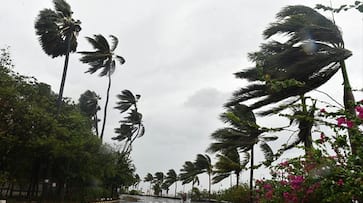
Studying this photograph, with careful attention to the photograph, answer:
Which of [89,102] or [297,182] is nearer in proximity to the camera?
[297,182]

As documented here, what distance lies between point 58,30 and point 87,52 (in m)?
5.81

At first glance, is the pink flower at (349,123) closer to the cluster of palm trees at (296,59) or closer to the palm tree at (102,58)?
the cluster of palm trees at (296,59)

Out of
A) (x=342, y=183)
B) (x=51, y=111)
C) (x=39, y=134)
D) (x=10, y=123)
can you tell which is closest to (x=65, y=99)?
(x=51, y=111)

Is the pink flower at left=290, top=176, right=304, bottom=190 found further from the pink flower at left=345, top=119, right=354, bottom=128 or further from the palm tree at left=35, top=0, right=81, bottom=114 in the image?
the palm tree at left=35, top=0, right=81, bottom=114

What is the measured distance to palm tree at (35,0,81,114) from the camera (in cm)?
2142

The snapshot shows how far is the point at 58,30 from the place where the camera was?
2208 cm

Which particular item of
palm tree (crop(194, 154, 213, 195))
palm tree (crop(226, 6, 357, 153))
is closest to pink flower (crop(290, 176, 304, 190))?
palm tree (crop(226, 6, 357, 153))

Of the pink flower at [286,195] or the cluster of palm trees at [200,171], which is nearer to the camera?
the pink flower at [286,195]

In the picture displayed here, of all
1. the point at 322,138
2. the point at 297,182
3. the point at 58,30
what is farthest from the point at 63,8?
the point at 322,138

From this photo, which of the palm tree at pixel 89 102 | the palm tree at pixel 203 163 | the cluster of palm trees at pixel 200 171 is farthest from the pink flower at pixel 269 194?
the palm tree at pixel 203 163

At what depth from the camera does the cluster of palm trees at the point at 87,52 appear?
2164 cm

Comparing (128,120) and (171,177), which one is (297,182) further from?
(171,177)

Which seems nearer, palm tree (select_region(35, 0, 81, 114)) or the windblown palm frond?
palm tree (select_region(35, 0, 81, 114))

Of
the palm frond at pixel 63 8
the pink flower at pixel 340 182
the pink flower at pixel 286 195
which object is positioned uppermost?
the palm frond at pixel 63 8
